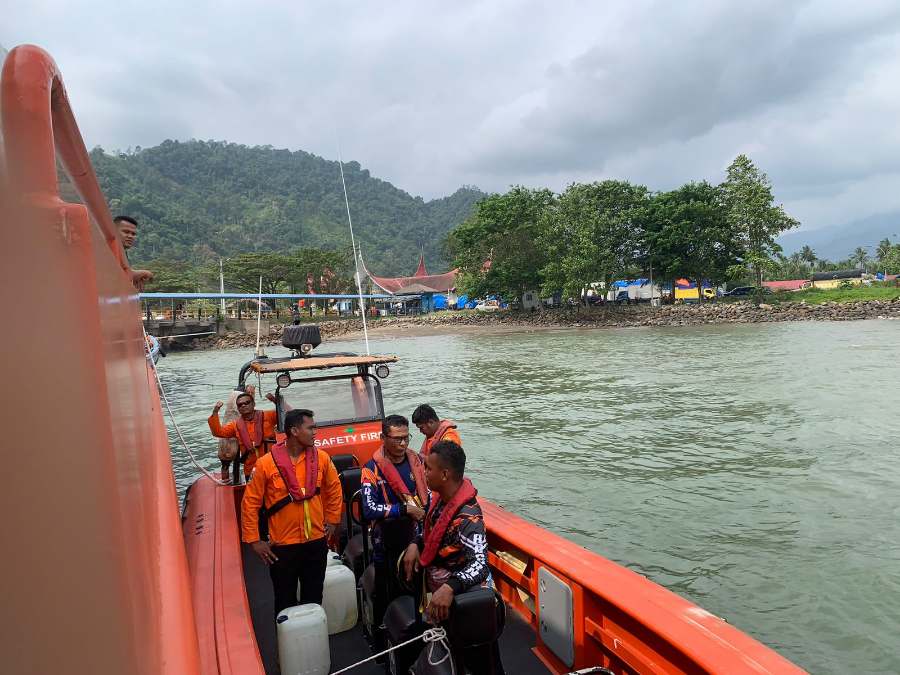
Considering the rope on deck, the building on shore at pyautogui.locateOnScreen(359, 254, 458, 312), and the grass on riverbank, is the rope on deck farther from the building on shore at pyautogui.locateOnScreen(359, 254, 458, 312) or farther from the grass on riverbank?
the building on shore at pyautogui.locateOnScreen(359, 254, 458, 312)

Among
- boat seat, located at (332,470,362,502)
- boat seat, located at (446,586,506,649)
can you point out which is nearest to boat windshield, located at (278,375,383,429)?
boat seat, located at (332,470,362,502)

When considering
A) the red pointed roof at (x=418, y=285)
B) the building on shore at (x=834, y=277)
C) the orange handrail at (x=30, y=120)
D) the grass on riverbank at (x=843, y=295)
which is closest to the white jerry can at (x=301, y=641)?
the orange handrail at (x=30, y=120)

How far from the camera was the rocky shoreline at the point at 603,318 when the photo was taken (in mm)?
40625

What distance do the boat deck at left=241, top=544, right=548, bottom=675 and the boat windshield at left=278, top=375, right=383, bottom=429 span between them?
1.73m

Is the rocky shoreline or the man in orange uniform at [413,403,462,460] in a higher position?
the man in orange uniform at [413,403,462,460]

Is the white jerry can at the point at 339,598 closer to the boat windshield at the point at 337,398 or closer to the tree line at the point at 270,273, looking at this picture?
the boat windshield at the point at 337,398

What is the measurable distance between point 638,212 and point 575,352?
65.6 feet

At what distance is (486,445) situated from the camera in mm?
12039

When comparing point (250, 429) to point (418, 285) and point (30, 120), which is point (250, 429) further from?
point (418, 285)

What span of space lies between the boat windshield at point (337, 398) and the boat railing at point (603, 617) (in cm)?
208

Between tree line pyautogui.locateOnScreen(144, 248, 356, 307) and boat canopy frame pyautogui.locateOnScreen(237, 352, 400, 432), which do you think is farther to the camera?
tree line pyautogui.locateOnScreen(144, 248, 356, 307)

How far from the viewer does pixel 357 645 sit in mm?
3855

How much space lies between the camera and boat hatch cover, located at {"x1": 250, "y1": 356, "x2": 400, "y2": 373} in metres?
5.49

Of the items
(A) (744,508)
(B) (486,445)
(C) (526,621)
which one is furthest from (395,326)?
(C) (526,621)
